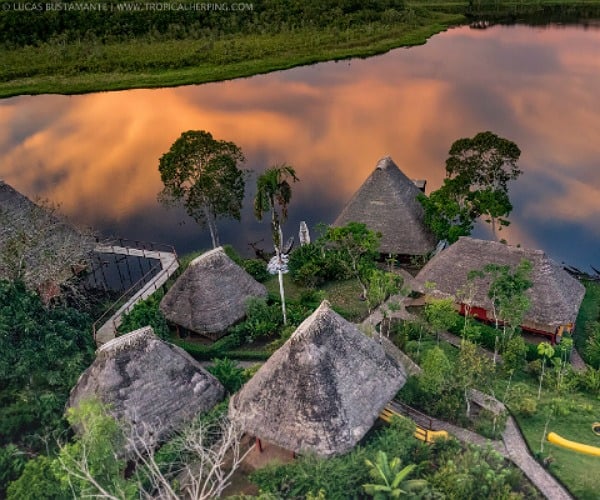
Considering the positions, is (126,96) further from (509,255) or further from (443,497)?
(443,497)

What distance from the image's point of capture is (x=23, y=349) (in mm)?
19531

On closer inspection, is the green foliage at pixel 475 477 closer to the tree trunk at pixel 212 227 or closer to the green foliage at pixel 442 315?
the green foliage at pixel 442 315

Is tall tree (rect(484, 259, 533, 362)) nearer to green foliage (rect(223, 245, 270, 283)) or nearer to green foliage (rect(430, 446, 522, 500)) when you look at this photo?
green foliage (rect(430, 446, 522, 500))

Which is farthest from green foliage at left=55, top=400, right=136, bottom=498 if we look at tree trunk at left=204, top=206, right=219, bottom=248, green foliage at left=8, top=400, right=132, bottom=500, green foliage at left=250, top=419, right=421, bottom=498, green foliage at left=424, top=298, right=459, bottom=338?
tree trunk at left=204, top=206, right=219, bottom=248

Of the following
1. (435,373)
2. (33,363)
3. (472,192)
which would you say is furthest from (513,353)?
(33,363)

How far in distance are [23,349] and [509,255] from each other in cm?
1863

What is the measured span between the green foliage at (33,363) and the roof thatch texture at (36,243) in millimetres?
1843

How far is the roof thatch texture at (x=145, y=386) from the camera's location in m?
17.9

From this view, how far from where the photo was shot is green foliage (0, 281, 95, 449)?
61.2 ft

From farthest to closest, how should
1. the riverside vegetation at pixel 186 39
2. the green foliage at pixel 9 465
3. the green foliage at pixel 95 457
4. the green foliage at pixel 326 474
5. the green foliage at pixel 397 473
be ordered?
the riverside vegetation at pixel 186 39, the green foliage at pixel 9 465, the green foliage at pixel 326 474, the green foliage at pixel 397 473, the green foliage at pixel 95 457

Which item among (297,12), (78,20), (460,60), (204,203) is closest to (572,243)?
(204,203)

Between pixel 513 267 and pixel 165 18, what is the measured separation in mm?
62446

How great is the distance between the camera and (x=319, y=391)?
16703 millimetres

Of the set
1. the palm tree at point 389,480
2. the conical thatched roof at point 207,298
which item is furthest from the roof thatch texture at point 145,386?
the palm tree at point 389,480
